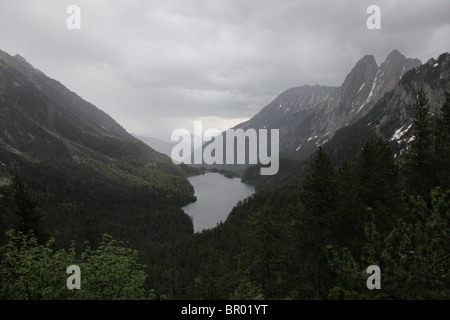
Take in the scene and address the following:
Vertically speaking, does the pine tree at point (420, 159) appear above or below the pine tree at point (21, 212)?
above

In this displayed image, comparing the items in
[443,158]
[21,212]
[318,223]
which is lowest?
[318,223]

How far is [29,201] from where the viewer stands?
2875cm

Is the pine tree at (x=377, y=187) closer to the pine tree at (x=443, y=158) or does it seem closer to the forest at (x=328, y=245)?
the forest at (x=328, y=245)

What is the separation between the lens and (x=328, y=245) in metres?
11.6

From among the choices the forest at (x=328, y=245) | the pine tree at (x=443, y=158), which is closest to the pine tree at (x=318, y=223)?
the forest at (x=328, y=245)

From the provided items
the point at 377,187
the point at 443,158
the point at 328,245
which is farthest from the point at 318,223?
the point at 443,158

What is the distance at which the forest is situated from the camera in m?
10.4

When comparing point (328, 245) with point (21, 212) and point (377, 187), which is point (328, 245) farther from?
point (21, 212)

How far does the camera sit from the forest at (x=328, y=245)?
10.4 m

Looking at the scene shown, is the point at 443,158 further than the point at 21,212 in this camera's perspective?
No

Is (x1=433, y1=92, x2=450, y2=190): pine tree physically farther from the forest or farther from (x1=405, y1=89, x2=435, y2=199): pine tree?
(x1=405, y1=89, x2=435, y2=199): pine tree
